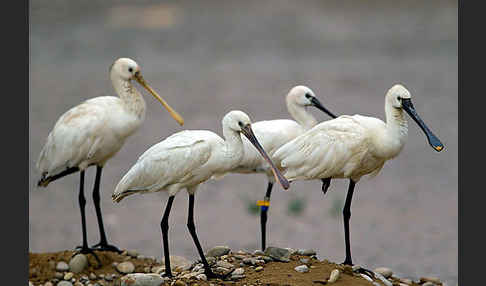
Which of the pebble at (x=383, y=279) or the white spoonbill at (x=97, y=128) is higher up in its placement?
the white spoonbill at (x=97, y=128)

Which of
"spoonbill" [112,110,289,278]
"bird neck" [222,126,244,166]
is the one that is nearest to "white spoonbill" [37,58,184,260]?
"spoonbill" [112,110,289,278]

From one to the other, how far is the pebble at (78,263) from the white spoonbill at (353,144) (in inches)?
88.4

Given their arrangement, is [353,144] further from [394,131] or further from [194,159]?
[194,159]

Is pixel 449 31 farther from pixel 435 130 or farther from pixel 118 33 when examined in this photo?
pixel 118 33

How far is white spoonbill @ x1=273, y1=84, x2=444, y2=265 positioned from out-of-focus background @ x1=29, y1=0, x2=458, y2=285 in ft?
8.95

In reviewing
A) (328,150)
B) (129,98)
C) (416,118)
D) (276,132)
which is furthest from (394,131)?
(129,98)

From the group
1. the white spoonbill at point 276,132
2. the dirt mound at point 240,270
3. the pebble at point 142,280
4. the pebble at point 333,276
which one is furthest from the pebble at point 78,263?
the pebble at point 333,276

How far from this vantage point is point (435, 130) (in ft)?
42.4

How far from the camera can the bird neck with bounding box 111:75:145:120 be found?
7.33 meters

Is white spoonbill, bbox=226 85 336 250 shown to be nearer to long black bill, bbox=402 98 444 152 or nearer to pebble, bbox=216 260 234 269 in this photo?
pebble, bbox=216 260 234 269

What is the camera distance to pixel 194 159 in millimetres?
5934

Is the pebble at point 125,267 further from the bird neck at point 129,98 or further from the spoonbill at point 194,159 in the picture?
the spoonbill at point 194,159

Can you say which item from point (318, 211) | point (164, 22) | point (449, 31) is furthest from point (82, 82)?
point (449, 31)

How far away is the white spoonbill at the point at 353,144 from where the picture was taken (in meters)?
6.15
